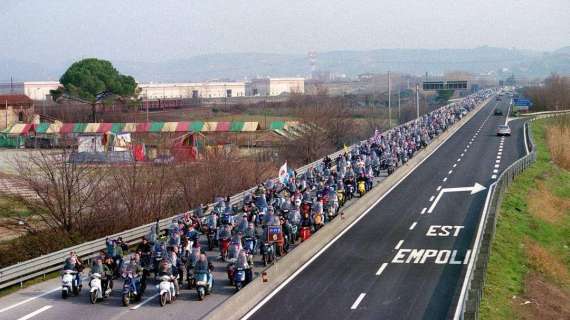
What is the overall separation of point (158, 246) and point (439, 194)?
21936 mm

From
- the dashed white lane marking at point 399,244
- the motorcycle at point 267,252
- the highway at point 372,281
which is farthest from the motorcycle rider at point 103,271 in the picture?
the dashed white lane marking at point 399,244

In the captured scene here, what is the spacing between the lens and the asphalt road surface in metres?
21.0

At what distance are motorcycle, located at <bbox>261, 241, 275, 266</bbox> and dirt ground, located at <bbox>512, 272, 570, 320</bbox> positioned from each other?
24.5 feet

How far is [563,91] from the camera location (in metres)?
135

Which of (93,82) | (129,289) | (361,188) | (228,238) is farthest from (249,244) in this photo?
(93,82)

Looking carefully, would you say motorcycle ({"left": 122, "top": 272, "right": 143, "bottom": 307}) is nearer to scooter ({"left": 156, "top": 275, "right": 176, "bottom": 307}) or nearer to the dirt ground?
scooter ({"left": 156, "top": 275, "right": 176, "bottom": 307})

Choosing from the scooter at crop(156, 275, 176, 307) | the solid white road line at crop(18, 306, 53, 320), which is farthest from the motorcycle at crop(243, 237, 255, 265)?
the solid white road line at crop(18, 306, 53, 320)

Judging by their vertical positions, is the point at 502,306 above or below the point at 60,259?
below

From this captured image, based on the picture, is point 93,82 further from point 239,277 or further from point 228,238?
point 239,277

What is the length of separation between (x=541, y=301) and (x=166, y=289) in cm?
1310

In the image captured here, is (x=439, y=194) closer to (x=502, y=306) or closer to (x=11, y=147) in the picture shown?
(x=502, y=306)

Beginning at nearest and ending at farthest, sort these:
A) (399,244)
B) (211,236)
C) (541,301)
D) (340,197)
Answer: (541,301), (211,236), (399,244), (340,197)

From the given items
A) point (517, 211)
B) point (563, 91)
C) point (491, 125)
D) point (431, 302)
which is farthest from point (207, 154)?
point (563, 91)

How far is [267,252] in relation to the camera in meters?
25.0
